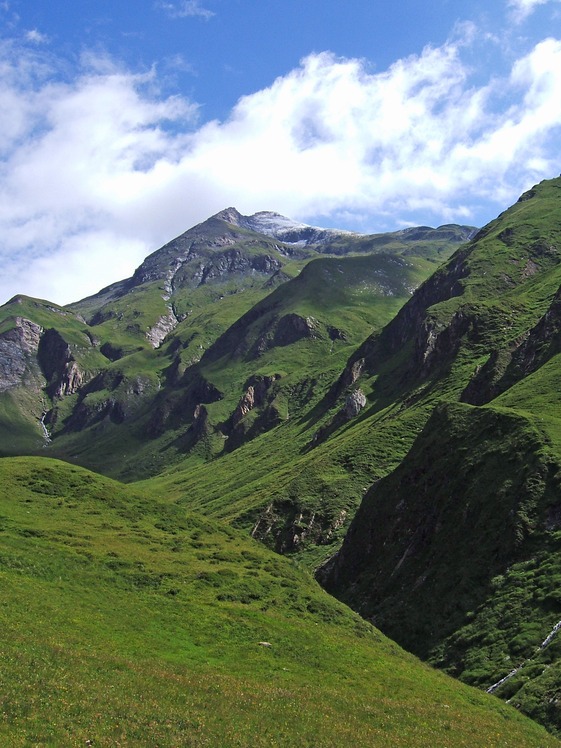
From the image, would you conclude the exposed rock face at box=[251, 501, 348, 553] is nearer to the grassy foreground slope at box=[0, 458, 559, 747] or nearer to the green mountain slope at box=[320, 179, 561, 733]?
the green mountain slope at box=[320, 179, 561, 733]

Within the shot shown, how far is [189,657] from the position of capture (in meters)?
44.9

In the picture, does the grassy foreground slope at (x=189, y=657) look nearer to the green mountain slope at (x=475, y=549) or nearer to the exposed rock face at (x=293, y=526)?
the green mountain slope at (x=475, y=549)

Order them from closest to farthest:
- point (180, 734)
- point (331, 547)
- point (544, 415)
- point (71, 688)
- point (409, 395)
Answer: point (180, 734) → point (71, 688) → point (544, 415) → point (331, 547) → point (409, 395)

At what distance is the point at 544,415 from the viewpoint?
291ft

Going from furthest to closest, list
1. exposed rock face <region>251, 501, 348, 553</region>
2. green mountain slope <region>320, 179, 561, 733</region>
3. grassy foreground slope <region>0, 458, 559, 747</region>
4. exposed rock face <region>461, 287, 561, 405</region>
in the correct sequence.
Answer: exposed rock face <region>461, 287, 561, 405</region> < exposed rock face <region>251, 501, 348, 553</region> < green mountain slope <region>320, 179, 561, 733</region> < grassy foreground slope <region>0, 458, 559, 747</region>

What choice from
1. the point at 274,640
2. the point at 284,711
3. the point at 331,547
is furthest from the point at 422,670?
the point at 331,547

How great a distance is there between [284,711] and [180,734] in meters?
8.79

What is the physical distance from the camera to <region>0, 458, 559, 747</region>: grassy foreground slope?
1184 inches

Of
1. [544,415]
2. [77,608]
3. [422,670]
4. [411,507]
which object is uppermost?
[544,415]

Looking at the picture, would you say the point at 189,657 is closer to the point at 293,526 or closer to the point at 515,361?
the point at 293,526

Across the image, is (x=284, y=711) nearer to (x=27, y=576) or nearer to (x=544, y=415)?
(x=27, y=576)

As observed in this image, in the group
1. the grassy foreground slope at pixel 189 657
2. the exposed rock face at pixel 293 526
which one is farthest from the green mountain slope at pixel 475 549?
the exposed rock face at pixel 293 526

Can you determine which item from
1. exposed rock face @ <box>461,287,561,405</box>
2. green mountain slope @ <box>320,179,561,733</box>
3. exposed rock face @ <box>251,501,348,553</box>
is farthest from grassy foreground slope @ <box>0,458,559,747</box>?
exposed rock face @ <box>461,287,561,405</box>

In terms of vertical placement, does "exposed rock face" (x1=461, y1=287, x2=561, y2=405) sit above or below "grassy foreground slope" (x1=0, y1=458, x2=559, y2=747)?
above
